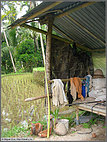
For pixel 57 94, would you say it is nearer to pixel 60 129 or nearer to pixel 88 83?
pixel 60 129

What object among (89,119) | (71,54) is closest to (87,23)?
(71,54)

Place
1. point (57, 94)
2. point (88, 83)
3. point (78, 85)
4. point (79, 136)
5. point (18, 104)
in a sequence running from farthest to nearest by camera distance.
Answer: point (88, 83) < point (78, 85) < point (18, 104) < point (57, 94) < point (79, 136)

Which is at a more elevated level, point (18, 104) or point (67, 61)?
point (67, 61)

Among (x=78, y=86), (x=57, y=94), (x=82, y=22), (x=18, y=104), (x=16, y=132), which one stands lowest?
(x=16, y=132)

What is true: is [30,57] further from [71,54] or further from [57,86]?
[57,86]

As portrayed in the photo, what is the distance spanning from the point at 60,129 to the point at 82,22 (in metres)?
2.46

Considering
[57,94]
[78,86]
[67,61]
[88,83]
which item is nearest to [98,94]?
[88,83]

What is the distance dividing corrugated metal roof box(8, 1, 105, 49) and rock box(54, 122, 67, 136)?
230 cm

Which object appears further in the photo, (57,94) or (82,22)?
(82,22)

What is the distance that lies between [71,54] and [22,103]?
1922 millimetres

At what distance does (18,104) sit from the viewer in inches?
141

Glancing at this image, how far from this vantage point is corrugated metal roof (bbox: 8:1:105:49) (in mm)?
2869

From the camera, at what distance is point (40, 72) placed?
621cm

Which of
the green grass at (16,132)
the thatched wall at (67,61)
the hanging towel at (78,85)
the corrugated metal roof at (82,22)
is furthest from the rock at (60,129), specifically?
the corrugated metal roof at (82,22)
